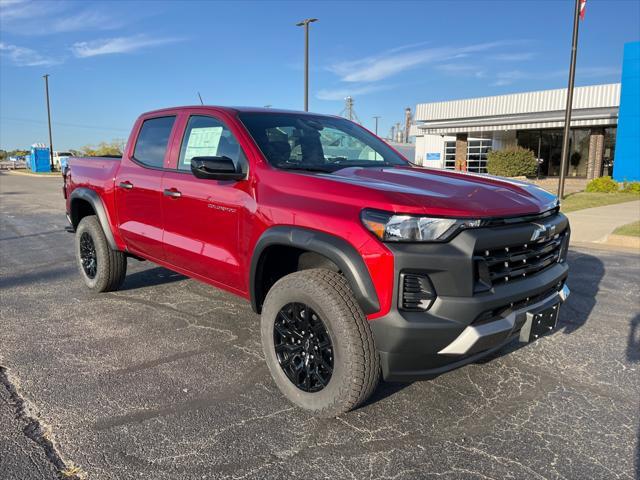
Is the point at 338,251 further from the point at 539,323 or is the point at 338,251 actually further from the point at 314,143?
the point at 314,143

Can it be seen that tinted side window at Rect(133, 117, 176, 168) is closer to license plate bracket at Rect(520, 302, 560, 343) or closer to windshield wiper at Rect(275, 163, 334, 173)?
windshield wiper at Rect(275, 163, 334, 173)

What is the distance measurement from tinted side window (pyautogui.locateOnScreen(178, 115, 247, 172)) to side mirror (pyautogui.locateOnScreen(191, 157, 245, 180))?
11 centimetres

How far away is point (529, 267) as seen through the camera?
2910 millimetres

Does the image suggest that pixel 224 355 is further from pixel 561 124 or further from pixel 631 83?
pixel 561 124

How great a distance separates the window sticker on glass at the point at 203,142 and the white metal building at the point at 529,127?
25270 mm

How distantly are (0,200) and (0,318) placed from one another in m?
13.9

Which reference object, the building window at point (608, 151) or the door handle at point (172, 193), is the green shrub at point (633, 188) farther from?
the door handle at point (172, 193)

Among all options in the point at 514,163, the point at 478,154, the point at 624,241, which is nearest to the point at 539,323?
the point at 624,241

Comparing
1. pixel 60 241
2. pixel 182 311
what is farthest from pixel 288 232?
pixel 60 241

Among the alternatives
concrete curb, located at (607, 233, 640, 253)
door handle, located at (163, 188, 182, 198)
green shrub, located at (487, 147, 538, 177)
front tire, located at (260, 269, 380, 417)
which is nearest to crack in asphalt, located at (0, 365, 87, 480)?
front tire, located at (260, 269, 380, 417)

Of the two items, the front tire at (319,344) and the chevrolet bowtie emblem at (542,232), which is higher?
the chevrolet bowtie emblem at (542,232)

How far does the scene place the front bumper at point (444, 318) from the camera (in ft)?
8.07

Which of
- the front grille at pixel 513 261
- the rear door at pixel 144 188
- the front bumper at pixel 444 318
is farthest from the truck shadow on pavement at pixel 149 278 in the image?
the front grille at pixel 513 261

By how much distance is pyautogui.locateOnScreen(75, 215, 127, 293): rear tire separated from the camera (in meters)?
5.07
